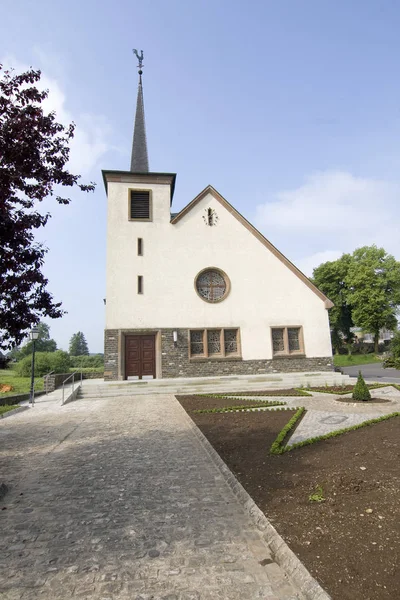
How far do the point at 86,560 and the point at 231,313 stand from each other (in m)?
18.3

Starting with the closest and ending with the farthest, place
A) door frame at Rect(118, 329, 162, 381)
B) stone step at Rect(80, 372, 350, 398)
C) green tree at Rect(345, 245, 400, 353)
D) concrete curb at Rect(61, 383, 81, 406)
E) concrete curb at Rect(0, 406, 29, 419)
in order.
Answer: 1. concrete curb at Rect(0, 406, 29, 419)
2. concrete curb at Rect(61, 383, 81, 406)
3. stone step at Rect(80, 372, 350, 398)
4. door frame at Rect(118, 329, 162, 381)
5. green tree at Rect(345, 245, 400, 353)

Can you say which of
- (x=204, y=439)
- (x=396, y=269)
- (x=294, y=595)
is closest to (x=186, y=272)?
(x=204, y=439)

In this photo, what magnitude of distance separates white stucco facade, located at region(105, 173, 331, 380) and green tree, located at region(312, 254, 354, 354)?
91.2 ft

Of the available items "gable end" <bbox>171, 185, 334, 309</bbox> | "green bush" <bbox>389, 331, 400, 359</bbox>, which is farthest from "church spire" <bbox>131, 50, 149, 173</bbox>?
"green bush" <bbox>389, 331, 400, 359</bbox>

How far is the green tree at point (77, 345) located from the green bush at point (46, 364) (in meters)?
72.1

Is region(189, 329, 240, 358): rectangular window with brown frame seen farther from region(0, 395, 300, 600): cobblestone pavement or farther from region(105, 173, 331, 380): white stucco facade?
region(0, 395, 300, 600): cobblestone pavement

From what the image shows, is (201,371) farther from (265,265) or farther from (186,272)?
(265,265)

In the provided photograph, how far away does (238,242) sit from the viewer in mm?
22172

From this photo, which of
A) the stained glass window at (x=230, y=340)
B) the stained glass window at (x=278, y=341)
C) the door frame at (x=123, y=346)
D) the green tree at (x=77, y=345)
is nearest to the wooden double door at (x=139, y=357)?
the door frame at (x=123, y=346)

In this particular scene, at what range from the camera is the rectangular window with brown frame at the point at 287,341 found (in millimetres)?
21312

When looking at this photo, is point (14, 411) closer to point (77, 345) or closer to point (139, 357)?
point (139, 357)

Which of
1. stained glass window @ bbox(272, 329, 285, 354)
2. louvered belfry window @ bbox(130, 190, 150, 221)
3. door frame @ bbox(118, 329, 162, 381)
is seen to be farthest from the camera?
louvered belfry window @ bbox(130, 190, 150, 221)

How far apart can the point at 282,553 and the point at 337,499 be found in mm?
1475

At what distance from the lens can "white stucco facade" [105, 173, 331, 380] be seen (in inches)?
797
